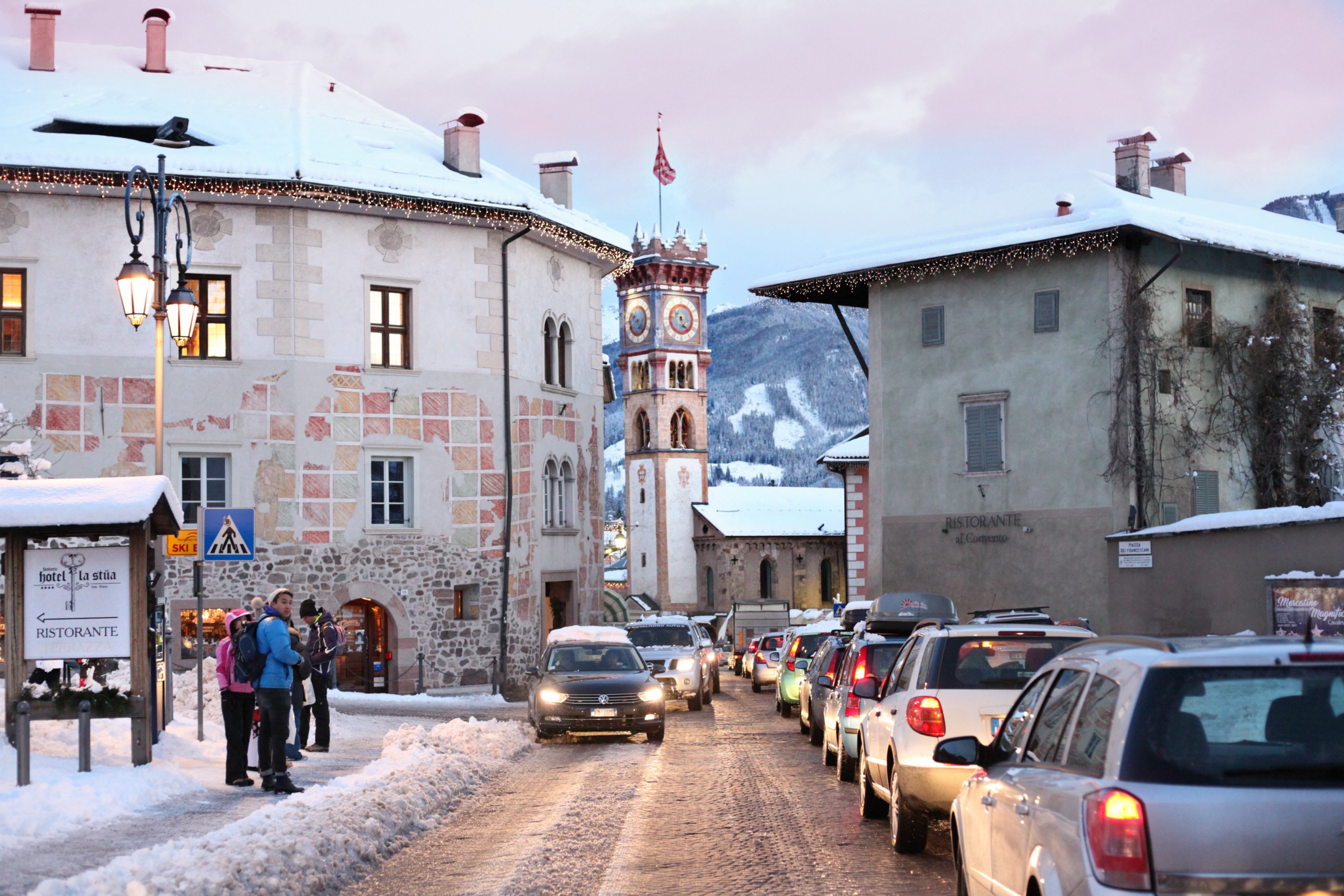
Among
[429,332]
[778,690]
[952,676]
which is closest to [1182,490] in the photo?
[778,690]

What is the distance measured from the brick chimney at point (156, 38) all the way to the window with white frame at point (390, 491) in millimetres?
11209

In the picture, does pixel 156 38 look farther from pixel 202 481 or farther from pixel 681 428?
pixel 681 428

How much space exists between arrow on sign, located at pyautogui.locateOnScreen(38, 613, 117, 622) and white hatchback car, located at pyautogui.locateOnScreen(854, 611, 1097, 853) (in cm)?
775

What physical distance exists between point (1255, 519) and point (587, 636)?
11161mm

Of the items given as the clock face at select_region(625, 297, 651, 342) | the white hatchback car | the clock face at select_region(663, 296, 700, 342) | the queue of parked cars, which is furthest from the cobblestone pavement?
the clock face at select_region(625, 297, 651, 342)

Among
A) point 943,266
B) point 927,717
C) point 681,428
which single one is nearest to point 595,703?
point 927,717

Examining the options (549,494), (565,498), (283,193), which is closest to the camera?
(283,193)

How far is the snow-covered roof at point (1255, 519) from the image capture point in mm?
23219

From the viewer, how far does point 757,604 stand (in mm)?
85875

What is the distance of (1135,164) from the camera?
38.3 metres

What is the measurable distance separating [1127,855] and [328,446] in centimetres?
2932

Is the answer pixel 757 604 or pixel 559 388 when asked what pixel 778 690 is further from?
pixel 757 604

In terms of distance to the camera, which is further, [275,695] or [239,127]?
[239,127]

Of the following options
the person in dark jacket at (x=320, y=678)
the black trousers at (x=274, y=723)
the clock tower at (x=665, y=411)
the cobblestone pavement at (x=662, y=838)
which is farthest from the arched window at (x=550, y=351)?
the clock tower at (x=665, y=411)
